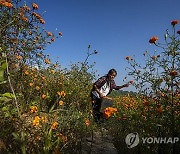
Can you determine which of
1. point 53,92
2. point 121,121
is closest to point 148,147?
point 121,121

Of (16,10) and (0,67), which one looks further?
(16,10)

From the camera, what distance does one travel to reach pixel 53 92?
271 inches

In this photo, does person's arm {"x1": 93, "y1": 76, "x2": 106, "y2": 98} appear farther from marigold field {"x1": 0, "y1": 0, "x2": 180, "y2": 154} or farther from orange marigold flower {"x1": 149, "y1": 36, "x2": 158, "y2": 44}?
orange marigold flower {"x1": 149, "y1": 36, "x2": 158, "y2": 44}

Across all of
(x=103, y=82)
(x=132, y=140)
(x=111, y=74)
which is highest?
(x=111, y=74)

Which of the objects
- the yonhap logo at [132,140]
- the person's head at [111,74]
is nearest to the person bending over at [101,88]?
the person's head at [111,74]

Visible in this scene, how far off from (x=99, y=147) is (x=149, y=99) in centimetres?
91

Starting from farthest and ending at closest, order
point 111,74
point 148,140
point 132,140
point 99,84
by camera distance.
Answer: point 111,74, point 99,84, point 132,140, point 148,140

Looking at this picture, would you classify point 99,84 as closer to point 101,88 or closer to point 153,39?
point 101,88

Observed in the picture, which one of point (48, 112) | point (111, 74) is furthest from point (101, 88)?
point (48, 112)

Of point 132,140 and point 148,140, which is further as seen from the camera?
point 132,140

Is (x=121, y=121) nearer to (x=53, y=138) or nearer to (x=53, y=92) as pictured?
(x=53, y=138)

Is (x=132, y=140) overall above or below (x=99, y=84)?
below

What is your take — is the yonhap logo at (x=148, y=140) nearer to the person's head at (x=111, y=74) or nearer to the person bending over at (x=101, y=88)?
the person bending over at (x=101, y=88)

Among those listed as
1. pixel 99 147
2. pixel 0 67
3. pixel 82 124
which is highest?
pixel 0 67
